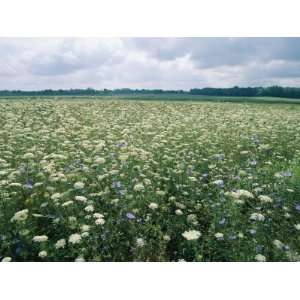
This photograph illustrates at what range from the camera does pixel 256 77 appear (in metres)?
6.38

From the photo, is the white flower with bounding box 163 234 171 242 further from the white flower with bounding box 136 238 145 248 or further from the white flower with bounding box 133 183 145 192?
the white flower with bounding box 133 183 145 192

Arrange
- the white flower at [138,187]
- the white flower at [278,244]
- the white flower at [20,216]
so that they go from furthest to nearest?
the white flower at [138,187]
the white flower at [20,216]
the white flower at [278,244]

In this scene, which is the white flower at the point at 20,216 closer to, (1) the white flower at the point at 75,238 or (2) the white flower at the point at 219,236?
(1) the white flower at the point at 75,238

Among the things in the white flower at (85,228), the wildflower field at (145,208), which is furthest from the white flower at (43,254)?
the white flower at (85,228)

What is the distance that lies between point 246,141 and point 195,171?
2298mm

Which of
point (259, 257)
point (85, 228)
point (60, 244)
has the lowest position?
point (259, 257)

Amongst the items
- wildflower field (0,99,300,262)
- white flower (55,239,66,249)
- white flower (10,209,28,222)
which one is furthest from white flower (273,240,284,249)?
white flower (10,209,28,222)

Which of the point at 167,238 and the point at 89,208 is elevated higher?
the point at 89,208

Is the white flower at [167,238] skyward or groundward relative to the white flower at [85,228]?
groundward

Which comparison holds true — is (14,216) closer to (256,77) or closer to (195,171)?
(195,171)

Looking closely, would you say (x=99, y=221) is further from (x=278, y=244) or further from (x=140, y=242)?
(x=278, y=244)

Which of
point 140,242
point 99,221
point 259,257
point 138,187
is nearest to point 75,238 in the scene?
point 99,221

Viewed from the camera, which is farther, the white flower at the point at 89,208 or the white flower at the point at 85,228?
the white flower at the point at 89,208
